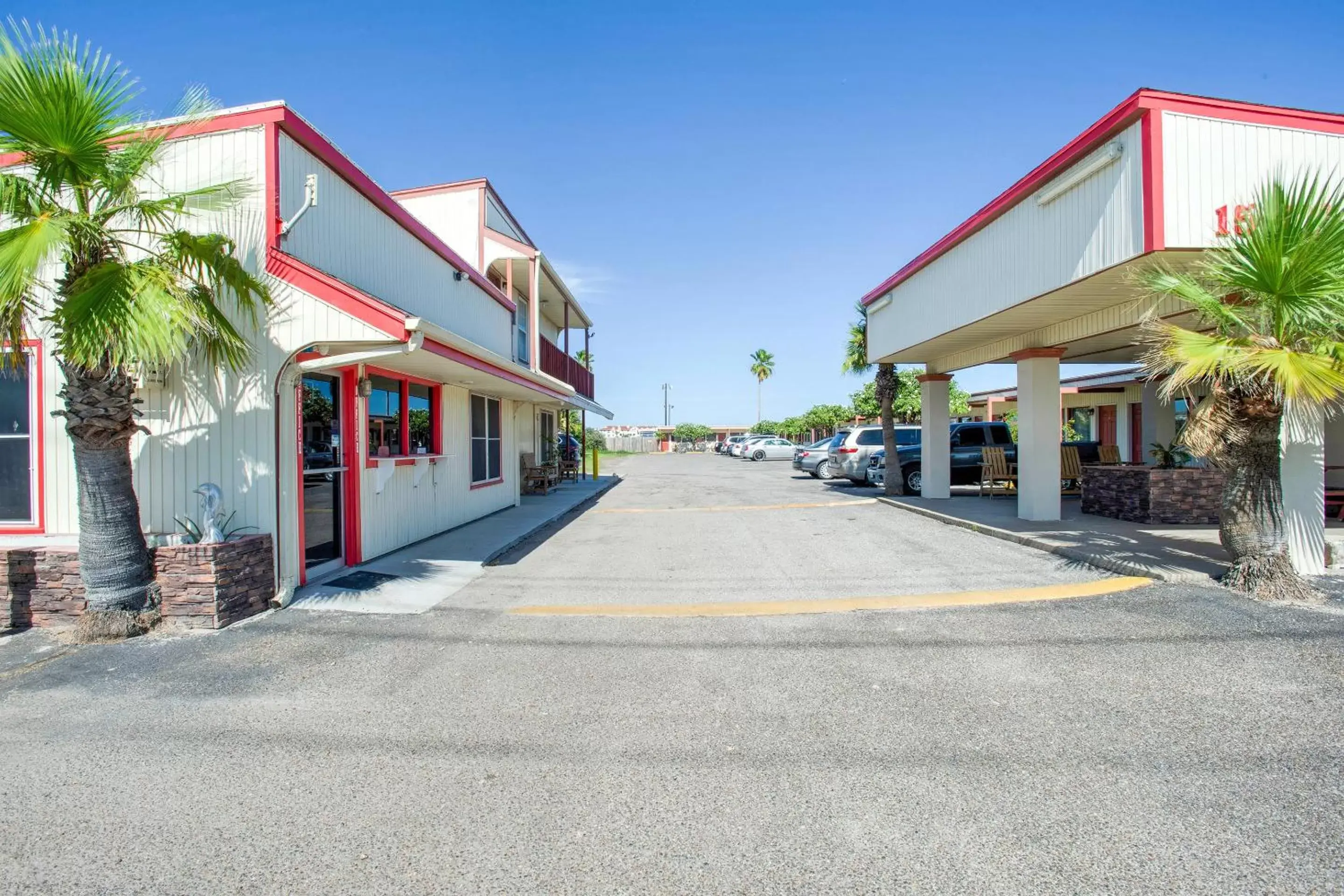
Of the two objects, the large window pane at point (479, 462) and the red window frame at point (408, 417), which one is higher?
the red window frame at point (408, 417)

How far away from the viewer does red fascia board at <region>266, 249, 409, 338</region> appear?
6.14 metres

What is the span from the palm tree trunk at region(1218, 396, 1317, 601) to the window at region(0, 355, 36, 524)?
11469mm

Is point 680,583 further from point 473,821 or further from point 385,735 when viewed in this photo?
point 473,821

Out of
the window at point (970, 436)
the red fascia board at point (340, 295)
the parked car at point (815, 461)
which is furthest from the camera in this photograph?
the parked car at point (815, 461)

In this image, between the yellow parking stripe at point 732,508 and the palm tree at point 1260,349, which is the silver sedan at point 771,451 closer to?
the yellow parking stripe at point 732,508

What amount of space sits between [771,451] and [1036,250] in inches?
1400

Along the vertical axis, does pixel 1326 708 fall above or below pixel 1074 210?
below

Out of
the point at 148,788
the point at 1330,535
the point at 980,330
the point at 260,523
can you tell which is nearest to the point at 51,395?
the point at 260,523

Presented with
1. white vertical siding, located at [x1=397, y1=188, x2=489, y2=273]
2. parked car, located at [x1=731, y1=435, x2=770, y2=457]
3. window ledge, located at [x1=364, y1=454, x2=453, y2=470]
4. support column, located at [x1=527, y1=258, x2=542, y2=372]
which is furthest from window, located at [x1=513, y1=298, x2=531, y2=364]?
Result: parked car, located at [x1=731, y1=435, x2=770, y2=457]

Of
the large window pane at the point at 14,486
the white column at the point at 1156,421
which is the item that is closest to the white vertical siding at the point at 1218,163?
the white column at the point at 1156,421

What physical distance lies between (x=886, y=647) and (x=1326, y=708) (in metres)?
2.46

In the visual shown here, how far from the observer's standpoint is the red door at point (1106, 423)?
24375mm

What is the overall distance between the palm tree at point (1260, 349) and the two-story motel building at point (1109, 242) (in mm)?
368

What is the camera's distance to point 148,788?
3.26 metres
